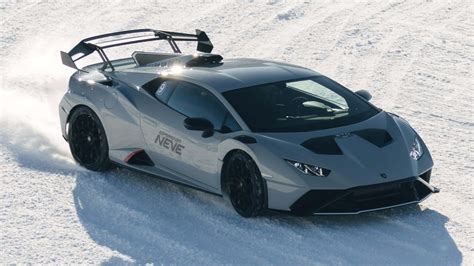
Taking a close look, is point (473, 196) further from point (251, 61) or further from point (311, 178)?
point (251, 61)

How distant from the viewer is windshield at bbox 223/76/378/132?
911 cm

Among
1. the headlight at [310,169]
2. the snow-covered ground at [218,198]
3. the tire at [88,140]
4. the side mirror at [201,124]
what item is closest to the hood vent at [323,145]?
the headlight at [310,169]

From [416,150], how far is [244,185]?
163cm

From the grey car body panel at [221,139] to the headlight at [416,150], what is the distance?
0.17 ft

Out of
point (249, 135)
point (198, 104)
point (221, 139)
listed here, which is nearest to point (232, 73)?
point (198, 104)

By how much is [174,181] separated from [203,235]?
1179 mm

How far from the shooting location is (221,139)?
359 inches

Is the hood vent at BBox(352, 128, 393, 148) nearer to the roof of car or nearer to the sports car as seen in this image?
the sports car

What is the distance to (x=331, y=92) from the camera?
9914 millimetres

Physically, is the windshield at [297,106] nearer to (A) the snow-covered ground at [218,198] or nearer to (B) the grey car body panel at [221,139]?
(B) the grey car body panel at [221,139]

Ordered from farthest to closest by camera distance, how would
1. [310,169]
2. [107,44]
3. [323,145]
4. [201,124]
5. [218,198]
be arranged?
[107,44]
[218,198]
[201,124]
[323,145]
[310,169]

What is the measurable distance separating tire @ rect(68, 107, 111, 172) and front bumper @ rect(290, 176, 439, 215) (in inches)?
105

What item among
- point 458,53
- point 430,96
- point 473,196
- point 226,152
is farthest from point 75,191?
point 458,53

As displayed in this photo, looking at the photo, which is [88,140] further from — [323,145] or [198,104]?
[323,145]
